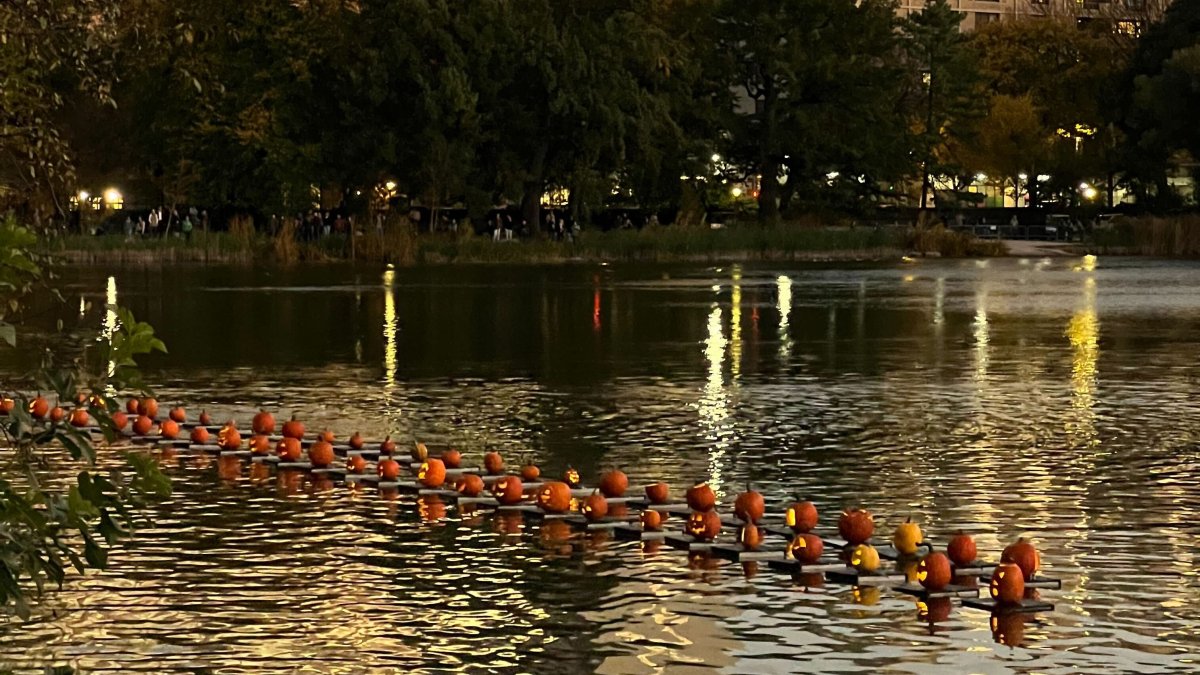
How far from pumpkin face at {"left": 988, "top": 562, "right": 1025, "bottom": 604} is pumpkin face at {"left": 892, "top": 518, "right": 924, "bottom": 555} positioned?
4.93 ft

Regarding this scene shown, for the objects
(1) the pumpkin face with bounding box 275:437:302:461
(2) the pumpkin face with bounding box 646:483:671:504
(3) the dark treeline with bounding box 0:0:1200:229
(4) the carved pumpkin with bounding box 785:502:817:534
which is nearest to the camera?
(4) the carved pumpkin with bounding box 785:502:817:534

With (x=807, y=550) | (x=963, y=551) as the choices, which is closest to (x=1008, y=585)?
(x=963, y=551)

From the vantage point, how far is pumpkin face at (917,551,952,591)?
559 inches

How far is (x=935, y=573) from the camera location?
14.2 metres

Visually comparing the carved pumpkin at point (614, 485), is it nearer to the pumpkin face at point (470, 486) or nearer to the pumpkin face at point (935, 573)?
the pumpkin face at point (470, 486)

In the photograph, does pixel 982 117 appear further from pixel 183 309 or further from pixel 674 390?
pixel 674 390

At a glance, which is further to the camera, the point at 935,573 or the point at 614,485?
the point at 614,485

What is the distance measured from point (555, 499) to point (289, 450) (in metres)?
4.32

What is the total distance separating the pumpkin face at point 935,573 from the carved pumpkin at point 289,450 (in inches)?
329

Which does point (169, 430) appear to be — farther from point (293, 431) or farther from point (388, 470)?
point (388, 470)

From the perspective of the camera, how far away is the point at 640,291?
2345 inches

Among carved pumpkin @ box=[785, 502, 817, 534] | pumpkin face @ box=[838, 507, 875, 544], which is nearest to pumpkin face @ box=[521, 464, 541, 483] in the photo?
carved pumpkin @ box=[785, 502, 817, 534]

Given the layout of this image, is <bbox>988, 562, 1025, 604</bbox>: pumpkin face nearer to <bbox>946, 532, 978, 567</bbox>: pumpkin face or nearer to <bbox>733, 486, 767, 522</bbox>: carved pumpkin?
<bbox>946, 532, 978, 567</bbox>: pumpkin face

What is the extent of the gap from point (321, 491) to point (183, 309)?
30.8 m
